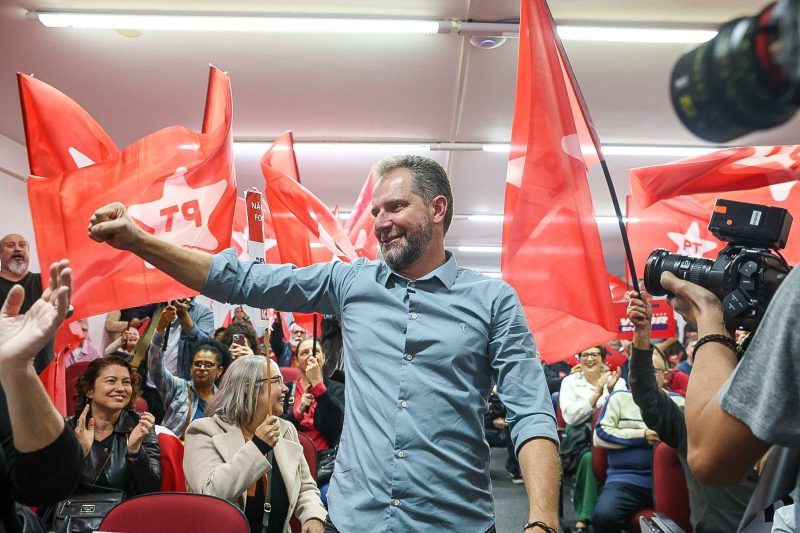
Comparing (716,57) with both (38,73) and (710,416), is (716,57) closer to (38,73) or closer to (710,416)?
(710,416)

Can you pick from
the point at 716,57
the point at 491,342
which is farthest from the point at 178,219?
the point at 716,57

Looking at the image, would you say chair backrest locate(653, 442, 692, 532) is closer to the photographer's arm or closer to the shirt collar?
the shirt collar

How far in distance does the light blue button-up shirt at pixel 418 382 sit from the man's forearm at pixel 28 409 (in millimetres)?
525

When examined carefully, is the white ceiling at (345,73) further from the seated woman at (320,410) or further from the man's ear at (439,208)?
the man's ear at (439,208)

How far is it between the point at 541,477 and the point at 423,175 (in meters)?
0.96

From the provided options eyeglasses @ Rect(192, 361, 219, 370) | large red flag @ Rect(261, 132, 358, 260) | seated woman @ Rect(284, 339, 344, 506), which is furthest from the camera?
large red flag @ Rect(261, 132, 358, 260)

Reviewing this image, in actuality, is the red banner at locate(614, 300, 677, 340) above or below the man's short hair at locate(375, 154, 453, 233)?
below

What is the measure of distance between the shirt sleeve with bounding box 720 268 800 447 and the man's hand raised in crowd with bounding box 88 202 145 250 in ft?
4.68

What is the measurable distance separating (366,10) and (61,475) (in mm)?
4345

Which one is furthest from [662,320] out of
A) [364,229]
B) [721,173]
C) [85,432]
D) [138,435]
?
[85,432]

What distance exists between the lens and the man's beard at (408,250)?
6.84ft

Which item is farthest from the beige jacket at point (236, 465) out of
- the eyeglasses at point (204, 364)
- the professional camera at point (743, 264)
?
the professional camera at point (743, 264)

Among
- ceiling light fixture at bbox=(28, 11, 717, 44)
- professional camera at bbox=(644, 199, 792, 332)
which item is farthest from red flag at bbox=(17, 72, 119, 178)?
professional camera at bbox=(644, 199, 792, 332)

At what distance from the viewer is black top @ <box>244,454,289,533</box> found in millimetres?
3412
